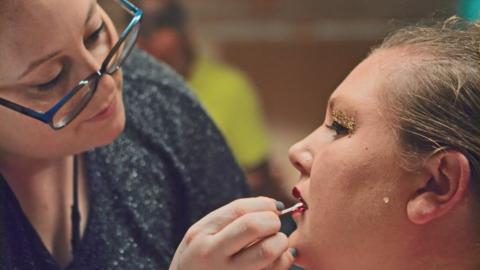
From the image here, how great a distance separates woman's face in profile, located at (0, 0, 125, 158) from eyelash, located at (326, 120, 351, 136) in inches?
11.7

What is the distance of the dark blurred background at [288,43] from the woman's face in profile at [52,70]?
71.8 inches

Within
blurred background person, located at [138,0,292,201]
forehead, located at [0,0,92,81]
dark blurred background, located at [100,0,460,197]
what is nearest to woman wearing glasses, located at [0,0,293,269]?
forehead, located at [0,0,92,81]

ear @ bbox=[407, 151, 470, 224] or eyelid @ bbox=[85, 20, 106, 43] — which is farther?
eyelid @ bbox=[85, 20, 106, 43]

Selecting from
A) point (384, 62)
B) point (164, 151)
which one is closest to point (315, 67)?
point (164, 151)

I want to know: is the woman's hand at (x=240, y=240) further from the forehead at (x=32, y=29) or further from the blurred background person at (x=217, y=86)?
the blurred background person at (x=217, y=86)

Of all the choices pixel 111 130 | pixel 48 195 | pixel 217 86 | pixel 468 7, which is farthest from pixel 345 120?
pixel 217 86

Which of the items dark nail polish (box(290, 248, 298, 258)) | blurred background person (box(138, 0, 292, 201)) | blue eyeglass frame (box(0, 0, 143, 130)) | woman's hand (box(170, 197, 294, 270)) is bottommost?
blurred background person (box(138, 0, 292, 201))

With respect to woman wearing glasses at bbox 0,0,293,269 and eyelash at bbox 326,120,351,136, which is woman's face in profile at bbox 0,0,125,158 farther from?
→ eyelash at bbox 326,120,351,136

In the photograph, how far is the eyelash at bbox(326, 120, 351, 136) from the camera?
1.01 meters

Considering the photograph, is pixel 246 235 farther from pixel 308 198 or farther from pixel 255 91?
pixel 255 91

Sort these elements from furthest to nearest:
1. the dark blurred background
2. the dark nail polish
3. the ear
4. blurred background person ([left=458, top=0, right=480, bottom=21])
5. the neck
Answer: the dark blurred background < blurred background person ([left=458, top=0, right=480, bottom=21]) < the neck < the dark nail polish < the ear

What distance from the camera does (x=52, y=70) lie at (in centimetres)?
103

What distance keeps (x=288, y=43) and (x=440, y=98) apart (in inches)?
82.6

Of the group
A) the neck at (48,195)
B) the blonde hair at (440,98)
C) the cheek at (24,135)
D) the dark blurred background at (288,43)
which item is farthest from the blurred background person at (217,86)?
the blonde hair at (440,98)
